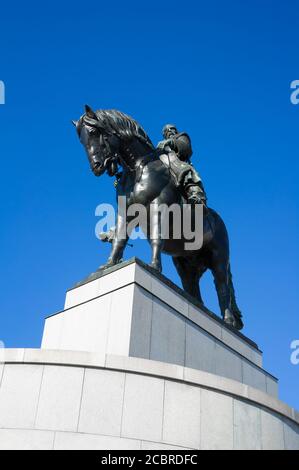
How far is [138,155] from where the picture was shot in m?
11.1

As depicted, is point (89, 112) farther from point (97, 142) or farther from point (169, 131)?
point (169, 131)

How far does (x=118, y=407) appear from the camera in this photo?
655 centimetres

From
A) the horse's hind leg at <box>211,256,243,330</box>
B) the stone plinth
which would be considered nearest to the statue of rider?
the horse's hind leg at <box>211,256,243,330</box>

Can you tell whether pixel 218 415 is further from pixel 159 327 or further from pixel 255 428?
pixel 159 327

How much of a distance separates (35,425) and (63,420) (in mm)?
320

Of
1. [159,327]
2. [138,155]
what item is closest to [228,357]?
[159,327]

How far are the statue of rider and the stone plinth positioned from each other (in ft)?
7.30

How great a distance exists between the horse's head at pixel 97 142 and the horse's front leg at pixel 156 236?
4.33 ft

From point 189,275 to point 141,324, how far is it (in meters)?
3.87

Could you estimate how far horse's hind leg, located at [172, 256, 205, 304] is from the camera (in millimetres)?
12367

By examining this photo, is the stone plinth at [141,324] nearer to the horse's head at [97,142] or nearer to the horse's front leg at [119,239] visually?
the horse's front leg at [119,239]

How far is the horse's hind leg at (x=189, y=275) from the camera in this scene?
40.6 feet

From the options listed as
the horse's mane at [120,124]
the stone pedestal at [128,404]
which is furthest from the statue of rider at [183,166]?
the stone pedestal at [128,404]
